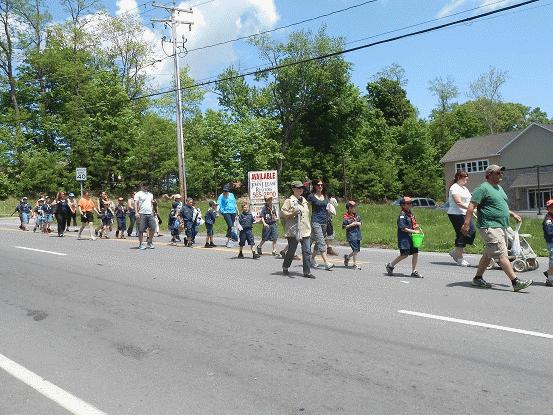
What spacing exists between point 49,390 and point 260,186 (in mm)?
14120

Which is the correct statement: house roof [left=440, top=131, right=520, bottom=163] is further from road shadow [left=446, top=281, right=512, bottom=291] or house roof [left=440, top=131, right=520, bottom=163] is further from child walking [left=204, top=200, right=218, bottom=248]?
road shadow [left=446, top=281, right=512, bottom=291]

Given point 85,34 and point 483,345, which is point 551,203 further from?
point 85,34

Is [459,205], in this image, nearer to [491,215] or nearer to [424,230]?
[491,215]

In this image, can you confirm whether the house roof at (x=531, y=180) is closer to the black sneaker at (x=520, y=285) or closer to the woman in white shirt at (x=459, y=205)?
the woman in white shirt at (x=459, y=205)

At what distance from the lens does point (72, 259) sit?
1305 centimetres

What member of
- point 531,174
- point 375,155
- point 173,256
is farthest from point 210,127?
point 173,256

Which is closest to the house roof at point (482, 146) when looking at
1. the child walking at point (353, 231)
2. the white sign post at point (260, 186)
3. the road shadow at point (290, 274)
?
the white sign post at point (260, 186)

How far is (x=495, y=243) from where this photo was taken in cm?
804

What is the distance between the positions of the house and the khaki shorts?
42.9m

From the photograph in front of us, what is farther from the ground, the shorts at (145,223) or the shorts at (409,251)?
the shorts at (145,223)

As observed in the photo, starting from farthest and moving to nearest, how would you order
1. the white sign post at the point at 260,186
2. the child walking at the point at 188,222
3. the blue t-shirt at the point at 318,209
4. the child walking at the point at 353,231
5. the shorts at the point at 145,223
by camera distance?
the white sign post at the point at 260,186 → the child walking at the point at 188,222 → the shorts at the point at 145,223 → the child walking at the point at 353,231 → the blue t-shirt at the point at 318,209

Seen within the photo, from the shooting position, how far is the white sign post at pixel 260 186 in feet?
60.1

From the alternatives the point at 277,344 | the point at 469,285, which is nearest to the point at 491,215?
the point at 469,285

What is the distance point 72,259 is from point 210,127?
40.9m
